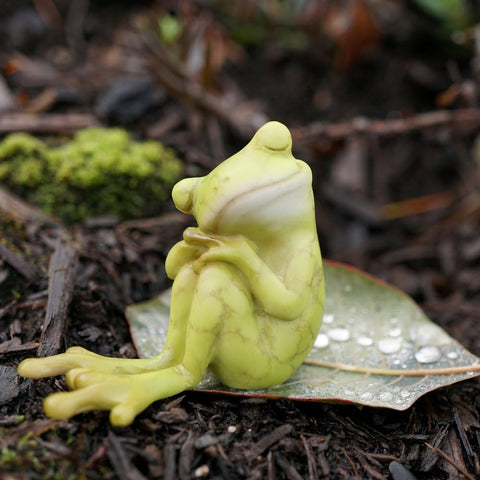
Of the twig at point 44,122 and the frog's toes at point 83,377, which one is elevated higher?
the twig at point 44,122

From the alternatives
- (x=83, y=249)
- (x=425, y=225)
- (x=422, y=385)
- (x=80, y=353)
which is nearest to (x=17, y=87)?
(x=83, y=249)

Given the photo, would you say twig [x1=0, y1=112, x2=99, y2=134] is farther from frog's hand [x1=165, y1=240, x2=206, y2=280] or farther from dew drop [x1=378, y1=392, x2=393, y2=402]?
dew drop [x1=378, y1=392, x2=393, y2=402]

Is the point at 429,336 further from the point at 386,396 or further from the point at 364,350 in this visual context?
the point at 386,396

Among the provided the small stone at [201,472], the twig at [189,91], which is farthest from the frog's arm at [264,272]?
the twig at [189,91]

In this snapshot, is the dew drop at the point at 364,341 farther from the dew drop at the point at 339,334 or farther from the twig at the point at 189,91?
the twig at the point at 189,91

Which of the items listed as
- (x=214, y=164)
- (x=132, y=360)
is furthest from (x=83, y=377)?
(x=214, y=164)

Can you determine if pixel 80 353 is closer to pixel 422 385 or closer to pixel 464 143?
pixel 422 385
